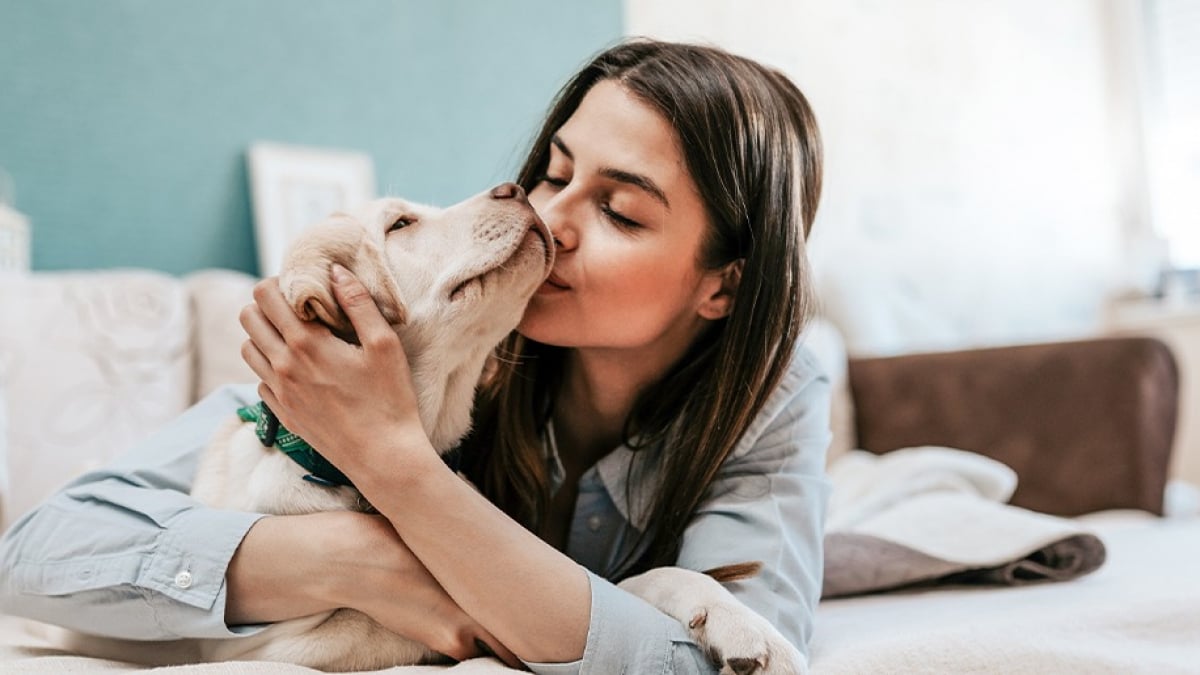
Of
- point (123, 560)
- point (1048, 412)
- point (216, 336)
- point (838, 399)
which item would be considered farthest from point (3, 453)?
point (1048, 412)

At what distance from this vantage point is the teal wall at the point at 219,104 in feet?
7.32

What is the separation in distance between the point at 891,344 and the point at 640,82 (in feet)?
7.93

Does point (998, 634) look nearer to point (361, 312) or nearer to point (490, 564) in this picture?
point (490, 564)

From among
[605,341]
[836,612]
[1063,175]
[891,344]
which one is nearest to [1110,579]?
[836,612]

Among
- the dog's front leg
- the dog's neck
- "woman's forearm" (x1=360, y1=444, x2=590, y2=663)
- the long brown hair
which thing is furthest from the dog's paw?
the dog's neck

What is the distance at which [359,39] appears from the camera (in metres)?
2.69

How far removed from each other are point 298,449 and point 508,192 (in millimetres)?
372

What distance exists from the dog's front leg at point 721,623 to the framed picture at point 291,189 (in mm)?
1628

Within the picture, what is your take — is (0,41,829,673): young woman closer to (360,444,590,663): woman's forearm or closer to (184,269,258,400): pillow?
(360,444,590,663): woman's forearm

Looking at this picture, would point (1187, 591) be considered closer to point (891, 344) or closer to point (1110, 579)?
point (1110, 579)

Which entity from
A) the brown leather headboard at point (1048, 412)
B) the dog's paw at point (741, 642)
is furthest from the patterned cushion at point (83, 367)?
the brown leather headboard at point (1048, 412)

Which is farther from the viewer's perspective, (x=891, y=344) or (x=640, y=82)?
(x=891, y=344)

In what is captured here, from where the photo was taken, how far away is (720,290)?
4.45ft

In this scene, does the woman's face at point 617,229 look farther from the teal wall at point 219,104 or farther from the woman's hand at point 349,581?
the teal wall at point 219,104
